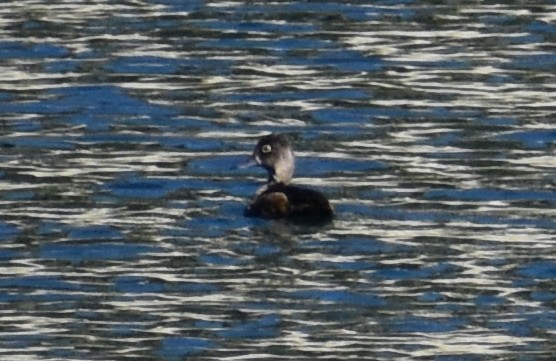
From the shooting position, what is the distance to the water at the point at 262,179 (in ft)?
49.8

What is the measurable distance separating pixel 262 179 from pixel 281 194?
6.13 feet

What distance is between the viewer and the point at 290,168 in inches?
764

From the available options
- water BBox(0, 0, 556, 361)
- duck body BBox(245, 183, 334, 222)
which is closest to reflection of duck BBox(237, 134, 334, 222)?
duck body BBox(245, 183, 334, 222)

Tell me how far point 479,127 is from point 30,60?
15.6 feet

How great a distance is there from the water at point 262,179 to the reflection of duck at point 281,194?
0.15 m

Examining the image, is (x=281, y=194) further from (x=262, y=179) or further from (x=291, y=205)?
(x=262, y=179)

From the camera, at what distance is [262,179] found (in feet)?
67.1

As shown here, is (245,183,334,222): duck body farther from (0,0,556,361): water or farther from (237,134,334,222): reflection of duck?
(0,0,556,361): water

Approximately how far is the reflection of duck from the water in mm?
147

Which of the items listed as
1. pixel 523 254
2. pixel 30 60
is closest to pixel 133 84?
pixel 30 60

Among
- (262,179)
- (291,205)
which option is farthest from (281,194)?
(262,179)

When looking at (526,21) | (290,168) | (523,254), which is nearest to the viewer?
(523,254)

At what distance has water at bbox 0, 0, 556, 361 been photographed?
15.2 meters

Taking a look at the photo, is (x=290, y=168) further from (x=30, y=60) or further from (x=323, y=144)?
(x=30, y=60)
